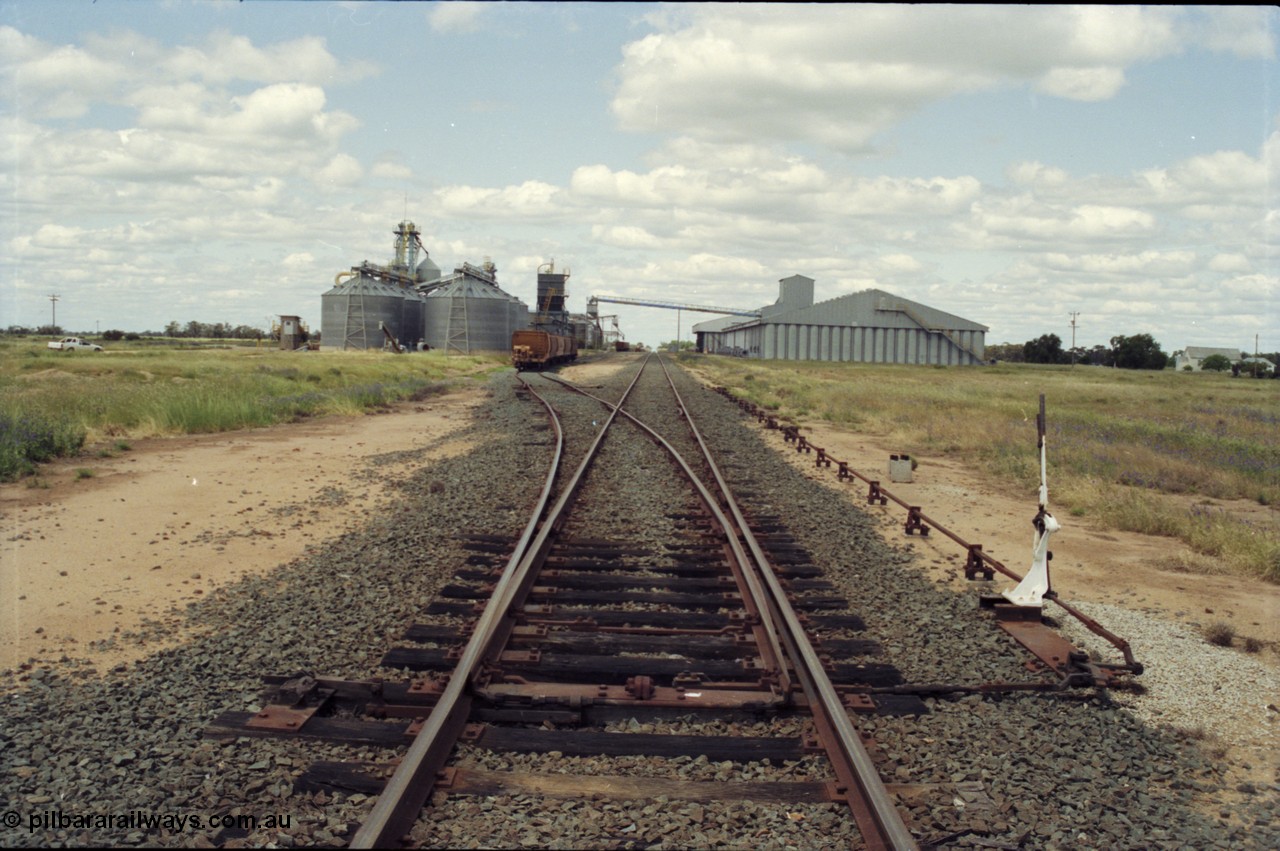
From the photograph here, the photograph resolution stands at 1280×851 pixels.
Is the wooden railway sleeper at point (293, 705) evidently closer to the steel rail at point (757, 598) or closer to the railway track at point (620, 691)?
the railway track at point (620, 691)

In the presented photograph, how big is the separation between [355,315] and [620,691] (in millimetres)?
69153

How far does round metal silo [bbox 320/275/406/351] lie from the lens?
69.9 m

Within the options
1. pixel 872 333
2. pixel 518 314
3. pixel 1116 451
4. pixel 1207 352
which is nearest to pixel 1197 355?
pixel 1207 352

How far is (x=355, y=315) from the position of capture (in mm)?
69875

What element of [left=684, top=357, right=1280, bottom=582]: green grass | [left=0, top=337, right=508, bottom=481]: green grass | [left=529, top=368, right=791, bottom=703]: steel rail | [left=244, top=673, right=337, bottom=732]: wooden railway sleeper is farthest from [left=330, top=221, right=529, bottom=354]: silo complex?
[left=244, top=673, right=337, bottom=732]: wooden railway sleeper

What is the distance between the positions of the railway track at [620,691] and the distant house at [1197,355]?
152 metres

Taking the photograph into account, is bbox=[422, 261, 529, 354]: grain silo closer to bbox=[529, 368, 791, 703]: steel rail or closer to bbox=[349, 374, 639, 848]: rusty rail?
bbox=[529, 368, 791, 703]: steel rail

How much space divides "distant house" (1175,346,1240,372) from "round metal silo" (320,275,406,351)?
11981 cm

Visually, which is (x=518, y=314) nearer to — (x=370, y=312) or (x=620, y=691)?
(x=370, y=312)

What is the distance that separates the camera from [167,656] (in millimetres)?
5527

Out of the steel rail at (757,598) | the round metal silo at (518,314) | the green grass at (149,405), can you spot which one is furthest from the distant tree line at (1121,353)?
the steel rail at (757,598)

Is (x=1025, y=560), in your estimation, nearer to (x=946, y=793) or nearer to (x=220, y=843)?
(x=946, y=793)

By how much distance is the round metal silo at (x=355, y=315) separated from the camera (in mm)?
69875

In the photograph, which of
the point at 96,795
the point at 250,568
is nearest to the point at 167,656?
the point at 96,795
